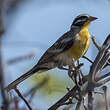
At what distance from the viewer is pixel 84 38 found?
202 inches

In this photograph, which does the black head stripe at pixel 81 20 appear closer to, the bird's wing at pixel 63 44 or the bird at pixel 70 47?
the bird at pixel 70 47

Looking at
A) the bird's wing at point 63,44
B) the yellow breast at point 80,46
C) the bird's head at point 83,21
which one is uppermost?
the bird's head at point 83,21

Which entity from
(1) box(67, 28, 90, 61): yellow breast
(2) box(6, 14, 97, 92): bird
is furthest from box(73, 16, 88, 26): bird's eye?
(1) box(67, 28, 90, 61): yellow breast

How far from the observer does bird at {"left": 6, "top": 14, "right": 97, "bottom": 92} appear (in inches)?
170

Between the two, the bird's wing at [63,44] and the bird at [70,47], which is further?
the bird's wing at [63,44]

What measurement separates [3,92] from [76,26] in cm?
411

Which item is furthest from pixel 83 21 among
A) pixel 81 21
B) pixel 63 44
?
pixel 63 44

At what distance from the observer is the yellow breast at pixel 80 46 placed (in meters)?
4.71

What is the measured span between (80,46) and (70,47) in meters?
0.17

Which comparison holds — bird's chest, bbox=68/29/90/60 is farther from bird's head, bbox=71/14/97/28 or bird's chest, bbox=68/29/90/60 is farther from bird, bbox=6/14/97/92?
bird's head, bbox=71/14/97/28

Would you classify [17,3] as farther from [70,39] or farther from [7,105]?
[70,39]

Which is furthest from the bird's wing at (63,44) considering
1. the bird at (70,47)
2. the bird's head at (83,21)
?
the bird's head at (83,21)

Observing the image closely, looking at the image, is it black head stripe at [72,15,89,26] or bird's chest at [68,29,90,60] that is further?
black head stripe at [72,15,89,26]

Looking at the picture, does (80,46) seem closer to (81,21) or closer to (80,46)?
(80,46)
